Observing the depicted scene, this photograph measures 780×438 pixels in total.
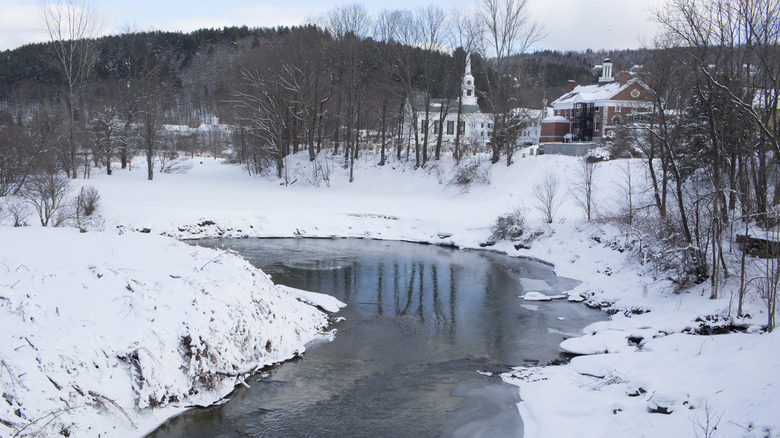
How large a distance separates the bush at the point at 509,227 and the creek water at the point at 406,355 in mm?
3602

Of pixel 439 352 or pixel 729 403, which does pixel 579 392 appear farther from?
pixel 439 352

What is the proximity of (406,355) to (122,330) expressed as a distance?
6.30m

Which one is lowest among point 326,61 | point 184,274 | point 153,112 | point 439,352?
point 439,352

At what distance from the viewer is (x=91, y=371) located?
8.71m

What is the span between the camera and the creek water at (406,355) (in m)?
9.23

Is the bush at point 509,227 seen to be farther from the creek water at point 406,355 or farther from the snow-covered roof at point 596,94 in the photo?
the snow-covered roof at point 596,94

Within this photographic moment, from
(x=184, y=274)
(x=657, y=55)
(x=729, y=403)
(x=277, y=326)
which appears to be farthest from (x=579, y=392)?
(x=657, y=55)

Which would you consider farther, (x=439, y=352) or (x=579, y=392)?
(x=439, y=352)

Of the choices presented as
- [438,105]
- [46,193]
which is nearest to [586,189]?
[46,193]

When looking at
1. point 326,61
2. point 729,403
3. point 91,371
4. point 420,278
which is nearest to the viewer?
point 729,403

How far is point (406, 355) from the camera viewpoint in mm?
12344

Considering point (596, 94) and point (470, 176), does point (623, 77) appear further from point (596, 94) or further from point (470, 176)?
point (470, 176)

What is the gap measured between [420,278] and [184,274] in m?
10.3

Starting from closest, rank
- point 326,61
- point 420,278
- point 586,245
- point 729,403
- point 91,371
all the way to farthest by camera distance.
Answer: point 729,403, point 91,371, point 420,278, point 586,245, point 326,61
